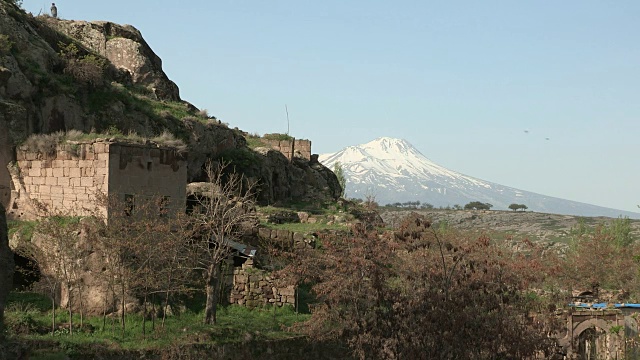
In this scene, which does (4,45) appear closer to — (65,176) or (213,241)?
(65,176)

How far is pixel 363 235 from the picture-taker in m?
28.9

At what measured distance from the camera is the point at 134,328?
23406mm

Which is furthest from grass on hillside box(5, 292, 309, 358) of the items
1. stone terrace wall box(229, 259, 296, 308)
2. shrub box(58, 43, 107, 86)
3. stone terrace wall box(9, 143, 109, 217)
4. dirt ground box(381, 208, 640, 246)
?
dirt ground box(381, 208, 640, 246)

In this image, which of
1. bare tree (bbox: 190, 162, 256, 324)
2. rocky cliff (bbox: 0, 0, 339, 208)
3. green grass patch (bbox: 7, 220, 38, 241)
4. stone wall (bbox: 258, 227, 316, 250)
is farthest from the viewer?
stone wall (bbox: 258, 227, 316, 250)

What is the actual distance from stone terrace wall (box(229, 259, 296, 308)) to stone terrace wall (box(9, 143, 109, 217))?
5863 mm

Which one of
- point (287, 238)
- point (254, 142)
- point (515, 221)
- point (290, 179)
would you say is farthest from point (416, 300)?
point (515, 221)

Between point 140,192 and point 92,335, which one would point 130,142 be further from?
point 92,335

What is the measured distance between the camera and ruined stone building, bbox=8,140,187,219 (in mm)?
24844

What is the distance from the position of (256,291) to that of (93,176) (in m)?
6.76

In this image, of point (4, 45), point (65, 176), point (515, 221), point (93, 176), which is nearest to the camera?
point (93, 176)

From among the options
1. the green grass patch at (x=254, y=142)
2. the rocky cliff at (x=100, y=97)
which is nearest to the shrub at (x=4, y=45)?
the rocky cliff at (x=100, y=97)

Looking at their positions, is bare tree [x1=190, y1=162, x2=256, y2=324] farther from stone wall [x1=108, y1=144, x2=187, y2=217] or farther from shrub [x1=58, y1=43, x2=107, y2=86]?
shrub [x1=58, y1=43, x2=107, y2=86]

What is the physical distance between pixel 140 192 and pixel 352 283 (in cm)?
693

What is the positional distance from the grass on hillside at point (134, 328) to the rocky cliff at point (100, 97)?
17.7 feet
